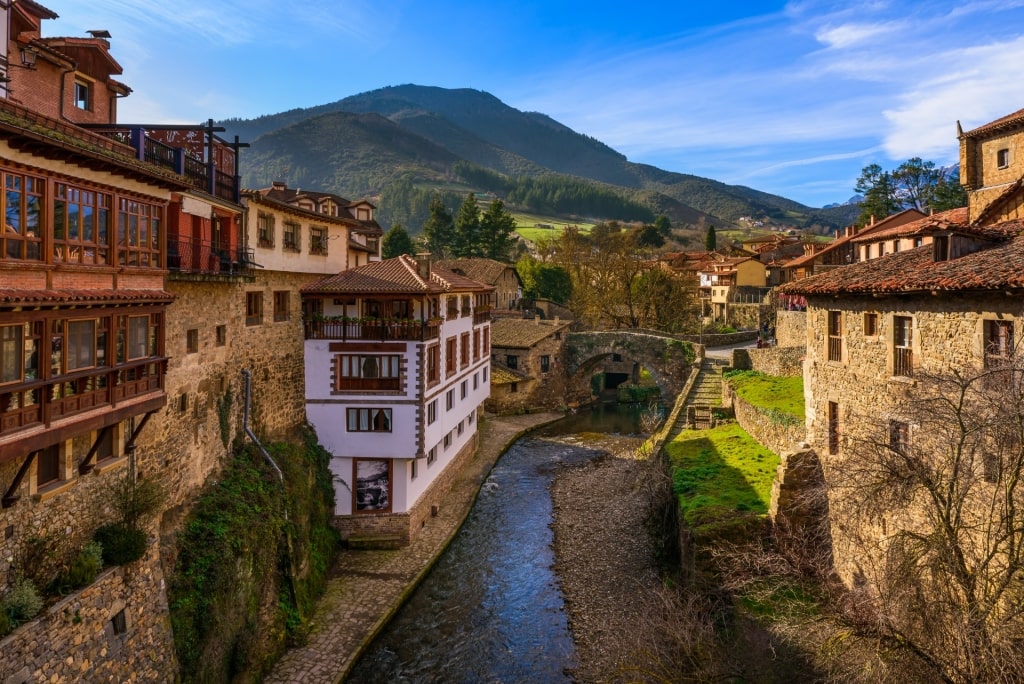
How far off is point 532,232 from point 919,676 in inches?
4739

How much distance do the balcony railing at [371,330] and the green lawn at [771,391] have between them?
14.3 metres

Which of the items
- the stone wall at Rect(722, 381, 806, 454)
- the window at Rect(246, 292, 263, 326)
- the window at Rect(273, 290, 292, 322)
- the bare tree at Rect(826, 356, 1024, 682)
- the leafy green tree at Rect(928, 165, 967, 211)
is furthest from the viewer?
the leafy green tree at Rect(928, 165, 967, 211)

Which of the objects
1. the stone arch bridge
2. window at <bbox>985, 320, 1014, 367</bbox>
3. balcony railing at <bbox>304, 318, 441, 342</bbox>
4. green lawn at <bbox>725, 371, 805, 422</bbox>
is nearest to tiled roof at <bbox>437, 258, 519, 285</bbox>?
the stone arch bridge

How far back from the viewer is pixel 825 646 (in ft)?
34.6

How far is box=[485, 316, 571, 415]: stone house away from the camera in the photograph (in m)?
47.8

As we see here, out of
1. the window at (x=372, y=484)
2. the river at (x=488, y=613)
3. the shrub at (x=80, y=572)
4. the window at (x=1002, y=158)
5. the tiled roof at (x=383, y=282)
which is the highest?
the window at (x=1002, y=158)

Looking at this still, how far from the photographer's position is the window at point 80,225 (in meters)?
11.4

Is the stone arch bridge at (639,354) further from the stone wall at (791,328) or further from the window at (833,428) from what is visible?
the window at (833,428)

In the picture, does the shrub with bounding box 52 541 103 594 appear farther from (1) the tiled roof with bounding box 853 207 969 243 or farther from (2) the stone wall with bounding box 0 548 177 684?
(1) the tiled roof with bounding box 853 207 969 243

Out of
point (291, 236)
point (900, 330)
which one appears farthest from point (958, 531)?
point (291, 236)

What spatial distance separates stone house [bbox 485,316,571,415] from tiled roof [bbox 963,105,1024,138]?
1159 inches

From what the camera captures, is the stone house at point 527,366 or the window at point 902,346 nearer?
the window at point 902,346

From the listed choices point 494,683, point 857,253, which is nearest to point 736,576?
point 494,683

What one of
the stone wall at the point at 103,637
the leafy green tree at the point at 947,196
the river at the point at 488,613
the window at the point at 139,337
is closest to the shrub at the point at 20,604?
the stone wall at the point at 103,637
